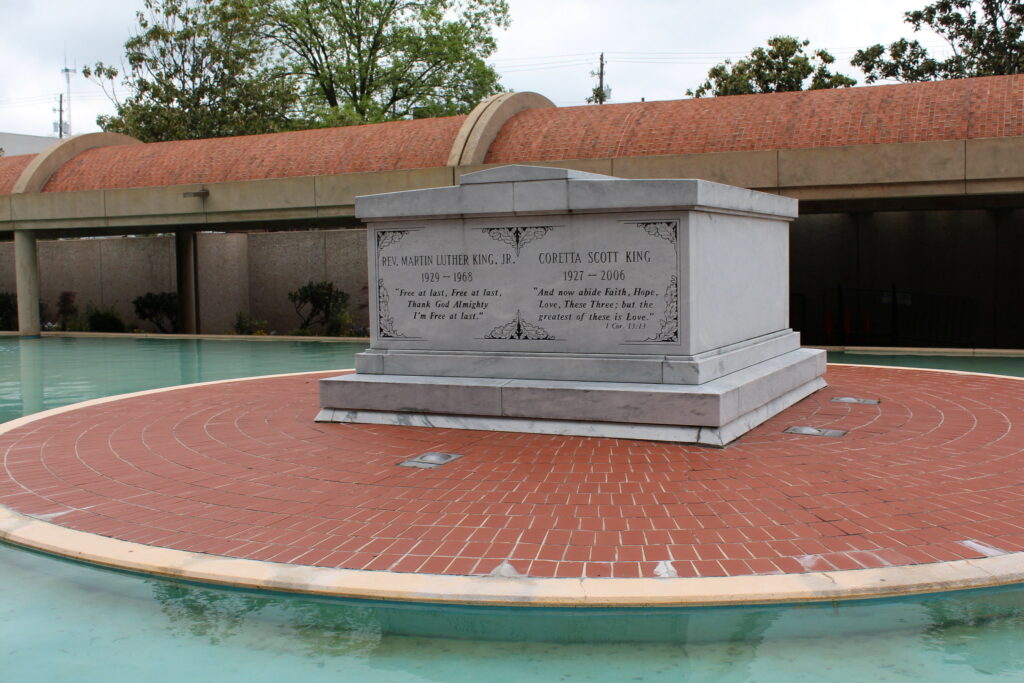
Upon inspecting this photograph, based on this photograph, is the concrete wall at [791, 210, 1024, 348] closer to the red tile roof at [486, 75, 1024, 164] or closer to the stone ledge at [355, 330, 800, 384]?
the red tile roof at [486, 75, 1024, 164]

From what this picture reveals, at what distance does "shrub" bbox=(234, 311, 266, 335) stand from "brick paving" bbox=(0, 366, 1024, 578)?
52.8 ft

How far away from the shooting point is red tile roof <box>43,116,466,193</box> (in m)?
19.6

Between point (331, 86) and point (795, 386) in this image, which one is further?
point (331, 86)

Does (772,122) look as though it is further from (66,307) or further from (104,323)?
(66,307)

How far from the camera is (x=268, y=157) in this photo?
21266 mm

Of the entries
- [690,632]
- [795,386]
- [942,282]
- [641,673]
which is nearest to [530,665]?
[641,673]

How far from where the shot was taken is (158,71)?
36094mm

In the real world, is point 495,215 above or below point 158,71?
below

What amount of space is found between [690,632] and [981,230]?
751 inches

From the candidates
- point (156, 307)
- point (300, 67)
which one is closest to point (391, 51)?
point (300, 67)

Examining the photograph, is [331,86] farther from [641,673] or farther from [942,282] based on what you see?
[641,673]

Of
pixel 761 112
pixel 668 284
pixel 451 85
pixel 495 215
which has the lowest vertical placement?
pixel 668 284

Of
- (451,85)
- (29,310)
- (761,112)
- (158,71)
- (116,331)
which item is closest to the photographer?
(761,112)

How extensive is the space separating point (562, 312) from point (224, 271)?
20175 millimetres
